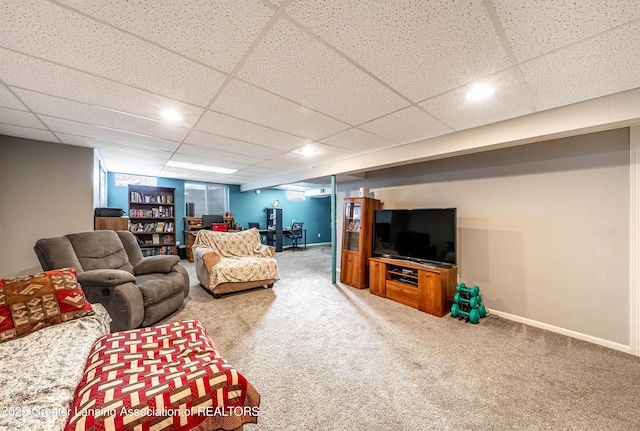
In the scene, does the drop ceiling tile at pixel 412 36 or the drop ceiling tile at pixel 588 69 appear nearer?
the drop ceiling tile at pixel 412 36

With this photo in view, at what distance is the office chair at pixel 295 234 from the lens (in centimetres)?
834

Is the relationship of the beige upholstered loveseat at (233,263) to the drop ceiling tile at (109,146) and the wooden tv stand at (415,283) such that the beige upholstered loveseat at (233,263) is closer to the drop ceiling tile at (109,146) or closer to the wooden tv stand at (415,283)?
the drop ceiling tile at (109,146)

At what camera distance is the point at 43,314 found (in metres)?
1.61

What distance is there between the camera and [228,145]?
10.7 feet

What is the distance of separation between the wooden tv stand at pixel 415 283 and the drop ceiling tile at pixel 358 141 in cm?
168

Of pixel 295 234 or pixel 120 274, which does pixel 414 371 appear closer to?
pixel 120 274

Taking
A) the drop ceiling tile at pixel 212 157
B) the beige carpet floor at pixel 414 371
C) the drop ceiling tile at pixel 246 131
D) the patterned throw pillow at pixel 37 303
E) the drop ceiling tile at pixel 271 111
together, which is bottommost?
the beige carpet floor at pixel 414 371

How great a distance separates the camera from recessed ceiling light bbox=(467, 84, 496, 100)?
5.68 feet

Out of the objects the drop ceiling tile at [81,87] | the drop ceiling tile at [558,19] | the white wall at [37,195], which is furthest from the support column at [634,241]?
the white wall at [37,195]

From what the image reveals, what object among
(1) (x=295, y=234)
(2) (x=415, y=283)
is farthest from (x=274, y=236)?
(2) (x=415, y=283)

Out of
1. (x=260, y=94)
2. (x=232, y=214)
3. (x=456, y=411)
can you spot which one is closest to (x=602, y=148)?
(x=456, y=411)

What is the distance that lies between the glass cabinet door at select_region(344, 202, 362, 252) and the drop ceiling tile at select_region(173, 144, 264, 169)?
1763mm

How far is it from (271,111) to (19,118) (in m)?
2.47

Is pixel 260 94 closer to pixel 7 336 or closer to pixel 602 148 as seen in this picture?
pixel 7 336
